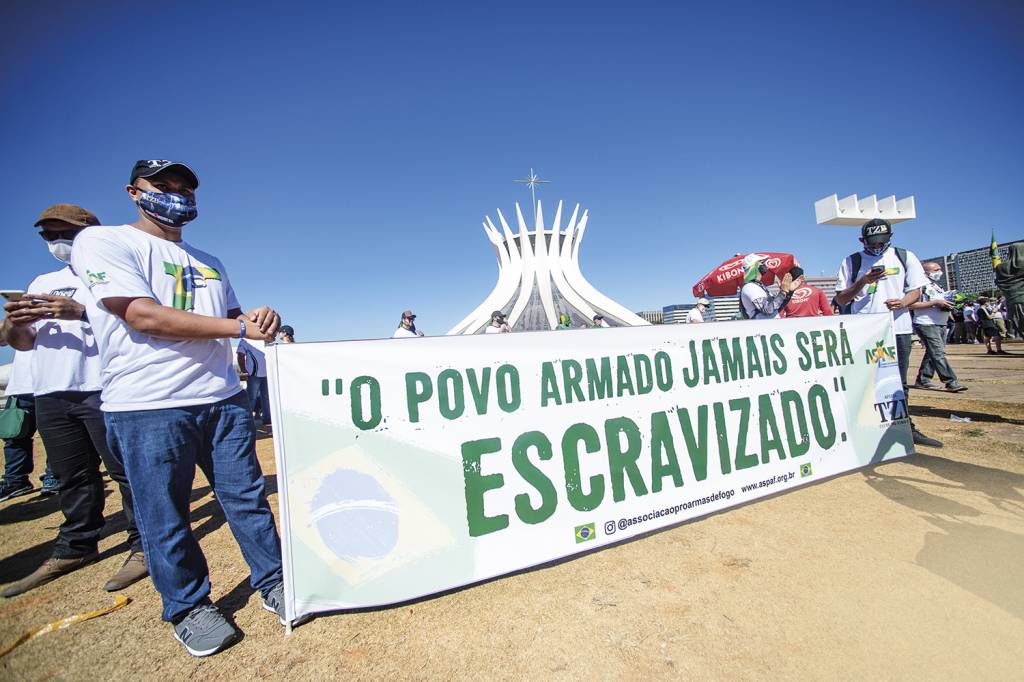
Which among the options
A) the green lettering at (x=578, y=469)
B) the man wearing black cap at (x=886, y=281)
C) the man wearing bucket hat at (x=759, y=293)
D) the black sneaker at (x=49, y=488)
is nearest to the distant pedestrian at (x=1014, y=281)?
the man wearing black cap at (x=886, y=281)

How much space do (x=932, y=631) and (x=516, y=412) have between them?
5.93 ft

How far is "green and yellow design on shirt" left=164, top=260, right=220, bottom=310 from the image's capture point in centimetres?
183

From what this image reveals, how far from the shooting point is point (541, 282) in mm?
29250

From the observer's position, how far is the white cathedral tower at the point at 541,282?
27.0 meters

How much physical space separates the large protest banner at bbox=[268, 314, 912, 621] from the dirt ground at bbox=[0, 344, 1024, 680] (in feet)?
0.59

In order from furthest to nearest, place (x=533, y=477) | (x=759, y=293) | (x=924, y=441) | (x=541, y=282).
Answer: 1. (x=541, y=282)
2. (x=759, y=293)
3. (x=924, y=441)
4. (x=533, y=477)

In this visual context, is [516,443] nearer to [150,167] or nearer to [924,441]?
[150,167]

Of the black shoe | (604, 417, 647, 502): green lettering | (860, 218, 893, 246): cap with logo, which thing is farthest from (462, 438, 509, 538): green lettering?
(860, 218, 893, 246): cap with logo

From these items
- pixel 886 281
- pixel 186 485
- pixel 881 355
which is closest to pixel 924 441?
pixel 881 355

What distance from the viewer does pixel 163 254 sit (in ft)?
6.02

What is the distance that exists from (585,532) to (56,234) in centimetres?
384

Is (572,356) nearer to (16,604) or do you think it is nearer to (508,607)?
(508,607)

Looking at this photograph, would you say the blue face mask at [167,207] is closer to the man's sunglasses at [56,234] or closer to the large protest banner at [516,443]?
the large protest banner at [516,443]

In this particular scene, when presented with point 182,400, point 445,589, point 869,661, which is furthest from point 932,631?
point 182,400
